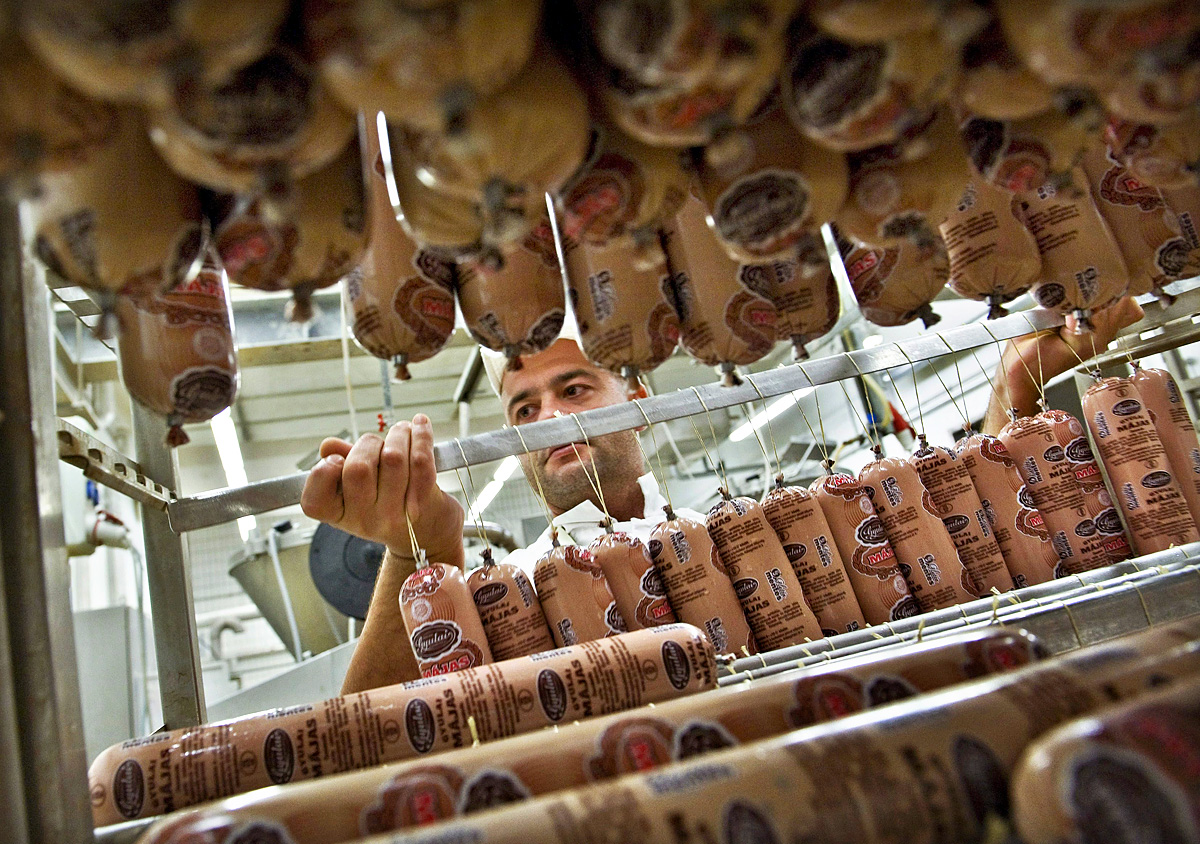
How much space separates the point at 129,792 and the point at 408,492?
882 millimetres

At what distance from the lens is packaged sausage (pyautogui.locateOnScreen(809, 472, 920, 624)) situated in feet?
7.74

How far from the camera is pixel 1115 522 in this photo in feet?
8.27

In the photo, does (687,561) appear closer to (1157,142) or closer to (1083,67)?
(1157,142)

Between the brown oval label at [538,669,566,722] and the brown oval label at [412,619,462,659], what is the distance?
47 centimetres

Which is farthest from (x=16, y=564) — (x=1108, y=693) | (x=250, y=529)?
(x=250, y=529)

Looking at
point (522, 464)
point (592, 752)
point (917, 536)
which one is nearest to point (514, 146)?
point (592, 752)

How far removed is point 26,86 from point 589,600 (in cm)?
161

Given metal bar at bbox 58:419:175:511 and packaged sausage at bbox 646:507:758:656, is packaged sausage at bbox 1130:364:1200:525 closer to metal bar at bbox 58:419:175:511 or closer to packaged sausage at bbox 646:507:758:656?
packaged sausage at bbox 646:507:758:656

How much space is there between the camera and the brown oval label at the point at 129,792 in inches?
54.7

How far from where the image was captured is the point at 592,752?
1143 mm

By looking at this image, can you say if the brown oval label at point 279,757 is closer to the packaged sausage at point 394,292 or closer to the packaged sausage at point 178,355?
the packaged sausage at point 178,355

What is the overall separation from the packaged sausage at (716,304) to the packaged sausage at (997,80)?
0.63 meters

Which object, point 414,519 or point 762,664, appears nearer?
point 762,664

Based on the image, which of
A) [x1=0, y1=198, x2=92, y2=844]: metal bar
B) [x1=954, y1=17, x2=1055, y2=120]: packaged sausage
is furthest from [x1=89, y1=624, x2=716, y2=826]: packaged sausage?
[x1=954, y1=17, x2=1055, y2=120]: packaged sausage
